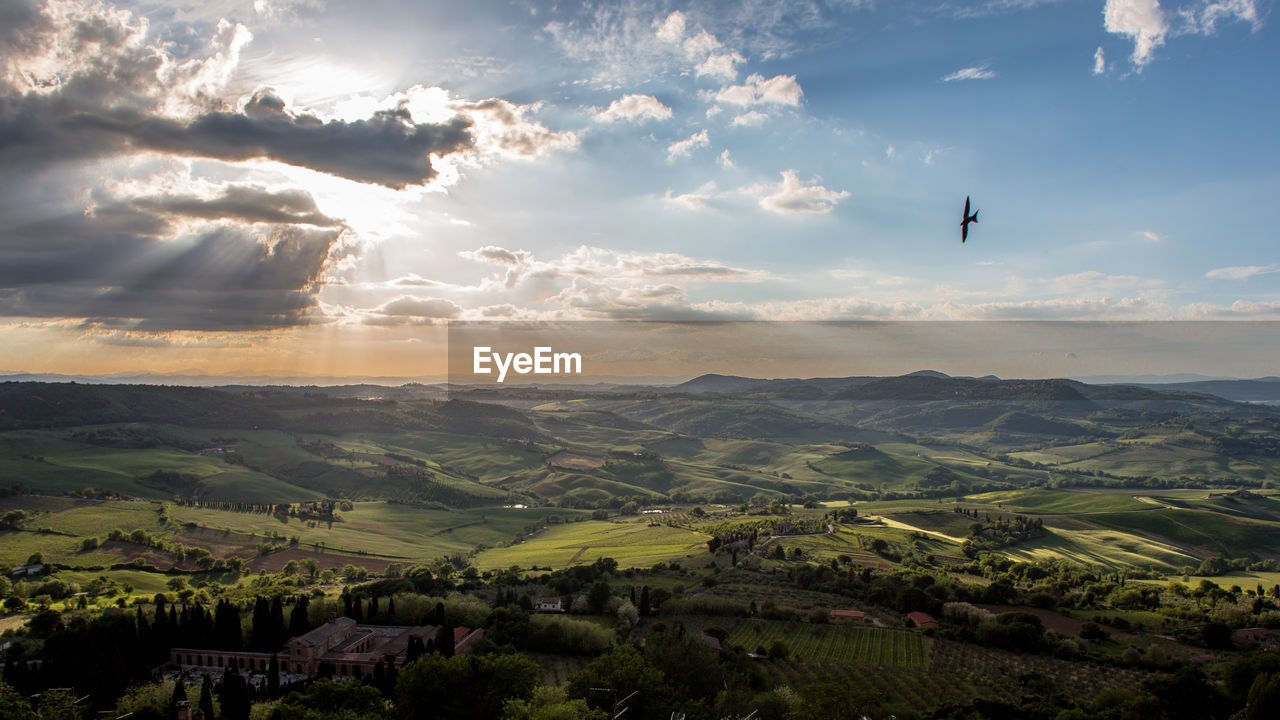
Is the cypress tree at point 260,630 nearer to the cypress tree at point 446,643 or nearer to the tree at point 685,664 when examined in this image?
the cypress tree at point 446,643

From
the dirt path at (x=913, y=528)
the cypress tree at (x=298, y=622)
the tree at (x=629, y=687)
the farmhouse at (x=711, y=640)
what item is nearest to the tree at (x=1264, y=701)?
the farmhouse at (x=711, y=640)

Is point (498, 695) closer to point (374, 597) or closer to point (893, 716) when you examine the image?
point (893, 716)

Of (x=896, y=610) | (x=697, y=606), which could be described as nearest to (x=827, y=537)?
(x=896, y=610)

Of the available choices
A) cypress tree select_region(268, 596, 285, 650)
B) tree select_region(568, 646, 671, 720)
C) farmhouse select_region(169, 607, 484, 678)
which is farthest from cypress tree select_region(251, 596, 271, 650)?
tree select_region(568, 646, 671, 720)

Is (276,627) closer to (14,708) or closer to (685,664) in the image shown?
(14,708)

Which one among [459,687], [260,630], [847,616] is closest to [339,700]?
Result: [459,687]

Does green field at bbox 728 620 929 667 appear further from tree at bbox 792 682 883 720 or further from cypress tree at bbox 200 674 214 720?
cypress tree at bbox 200 674 214 720
